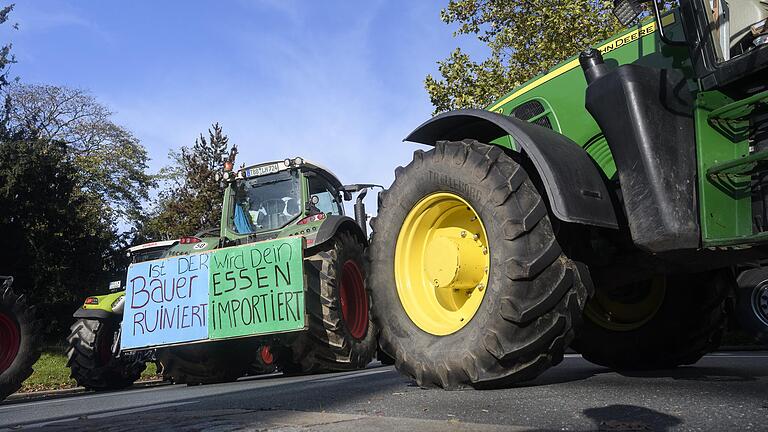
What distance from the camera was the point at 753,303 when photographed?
5.11 m

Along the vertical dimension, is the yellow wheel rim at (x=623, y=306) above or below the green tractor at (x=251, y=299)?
below

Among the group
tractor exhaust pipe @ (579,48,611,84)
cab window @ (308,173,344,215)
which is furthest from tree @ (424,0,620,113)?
tractor exhaust pipe @ (579,48,611,84)

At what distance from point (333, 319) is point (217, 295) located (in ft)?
4.46

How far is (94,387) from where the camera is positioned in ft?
32.2

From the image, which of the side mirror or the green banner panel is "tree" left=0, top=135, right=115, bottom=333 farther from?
the side mirror

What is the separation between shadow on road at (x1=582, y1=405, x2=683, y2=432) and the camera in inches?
87.5

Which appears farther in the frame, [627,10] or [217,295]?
[217,295]

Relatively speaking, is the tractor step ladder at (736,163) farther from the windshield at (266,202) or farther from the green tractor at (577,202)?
the windshield at (266,202)

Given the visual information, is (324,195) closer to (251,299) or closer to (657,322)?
(251,299)

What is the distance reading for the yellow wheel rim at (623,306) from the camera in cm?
456

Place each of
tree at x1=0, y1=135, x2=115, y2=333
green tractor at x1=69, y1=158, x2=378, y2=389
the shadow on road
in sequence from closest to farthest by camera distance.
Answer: the shadow on road → green tractor at x1=69, y1=158, x2=378, y2=389 → tree at x1=0, y1=135, x2=115, y2=333

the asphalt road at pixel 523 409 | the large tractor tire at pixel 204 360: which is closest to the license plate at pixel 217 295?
the large tractor tire at pixel 204 360

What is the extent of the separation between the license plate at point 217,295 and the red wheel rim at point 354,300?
1254 millimetres

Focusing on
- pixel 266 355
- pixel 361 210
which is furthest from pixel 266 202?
pixel 266 355
